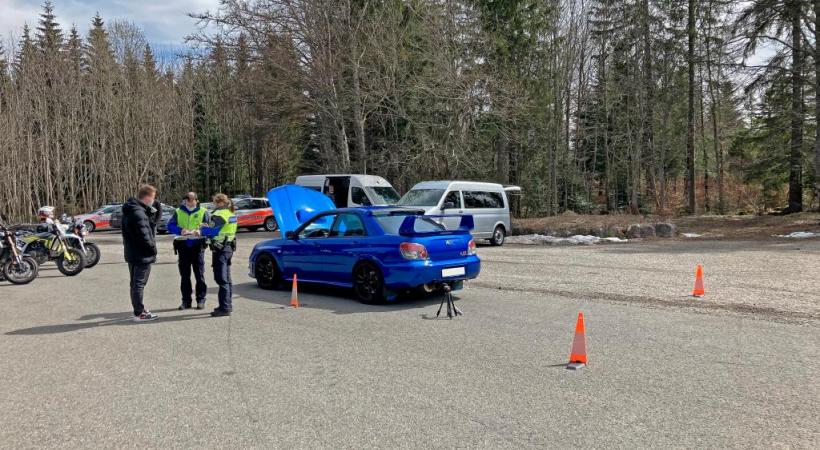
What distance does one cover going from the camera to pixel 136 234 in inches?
327

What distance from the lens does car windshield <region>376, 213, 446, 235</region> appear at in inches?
376

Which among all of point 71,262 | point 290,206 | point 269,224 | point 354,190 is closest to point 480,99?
point 354,190

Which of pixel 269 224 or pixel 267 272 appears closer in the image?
pixel 267 272

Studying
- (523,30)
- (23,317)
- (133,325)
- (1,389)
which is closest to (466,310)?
(133,325)

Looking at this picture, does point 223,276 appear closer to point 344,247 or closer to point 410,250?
point 344,247

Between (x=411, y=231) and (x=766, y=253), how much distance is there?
11.4 m

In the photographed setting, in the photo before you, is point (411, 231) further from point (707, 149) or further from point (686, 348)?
point (707, 149)

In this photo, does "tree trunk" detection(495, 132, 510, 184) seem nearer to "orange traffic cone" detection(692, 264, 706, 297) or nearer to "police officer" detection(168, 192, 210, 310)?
"orange traffic cone" detection(692, 264, 706, 297)

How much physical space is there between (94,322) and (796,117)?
2657 cm

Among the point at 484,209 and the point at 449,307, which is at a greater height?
the point at 484,209

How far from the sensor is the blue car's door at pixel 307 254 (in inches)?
411

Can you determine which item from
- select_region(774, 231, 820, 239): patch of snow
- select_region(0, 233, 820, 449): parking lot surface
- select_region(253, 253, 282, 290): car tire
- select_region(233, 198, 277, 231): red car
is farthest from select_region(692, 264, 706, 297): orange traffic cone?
select_region(233, 198, 277, 231): red car

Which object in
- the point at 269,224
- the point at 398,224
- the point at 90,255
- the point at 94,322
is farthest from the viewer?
the point at 269,224

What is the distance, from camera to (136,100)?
50750mm
